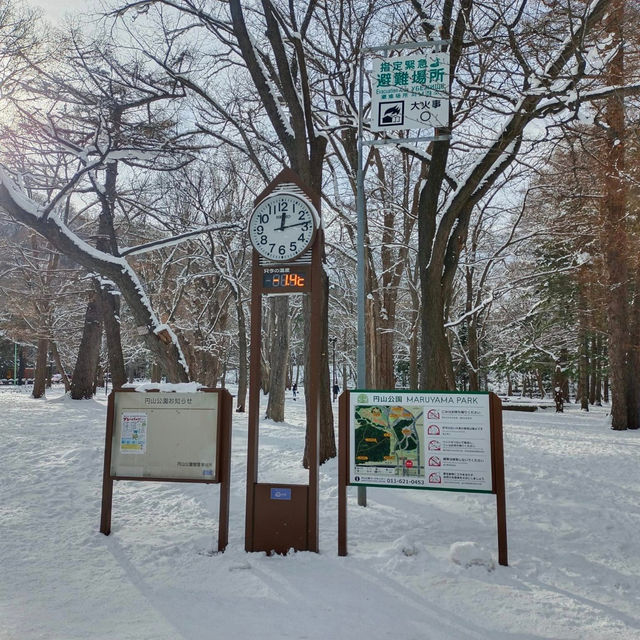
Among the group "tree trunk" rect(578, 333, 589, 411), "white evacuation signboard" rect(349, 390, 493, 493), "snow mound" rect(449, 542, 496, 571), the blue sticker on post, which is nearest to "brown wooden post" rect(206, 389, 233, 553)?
the blue sticker on post

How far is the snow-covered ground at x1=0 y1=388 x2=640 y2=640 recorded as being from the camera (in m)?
3.45

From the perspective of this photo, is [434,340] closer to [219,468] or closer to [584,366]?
[219,468]

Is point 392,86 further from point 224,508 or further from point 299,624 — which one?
point 299,624

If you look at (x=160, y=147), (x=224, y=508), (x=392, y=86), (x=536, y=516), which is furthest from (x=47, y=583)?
(x=160, y=147)

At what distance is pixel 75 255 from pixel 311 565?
861 centimetres

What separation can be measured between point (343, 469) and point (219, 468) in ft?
3.80

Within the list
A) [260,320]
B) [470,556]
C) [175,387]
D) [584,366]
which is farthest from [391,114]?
[584,366]

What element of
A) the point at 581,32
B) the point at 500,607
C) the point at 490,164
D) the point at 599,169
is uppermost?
the point at 599,169

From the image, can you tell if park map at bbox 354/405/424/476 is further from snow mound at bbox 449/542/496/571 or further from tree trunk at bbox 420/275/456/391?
tree trunk at bbox 420/275/456/391

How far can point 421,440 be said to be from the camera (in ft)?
16.2

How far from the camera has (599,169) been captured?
42.2 ft

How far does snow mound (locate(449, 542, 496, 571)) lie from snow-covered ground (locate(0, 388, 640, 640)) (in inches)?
0.6

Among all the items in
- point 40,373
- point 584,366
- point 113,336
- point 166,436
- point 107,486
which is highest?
point 113,336

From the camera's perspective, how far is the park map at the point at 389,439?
16.3 ft
